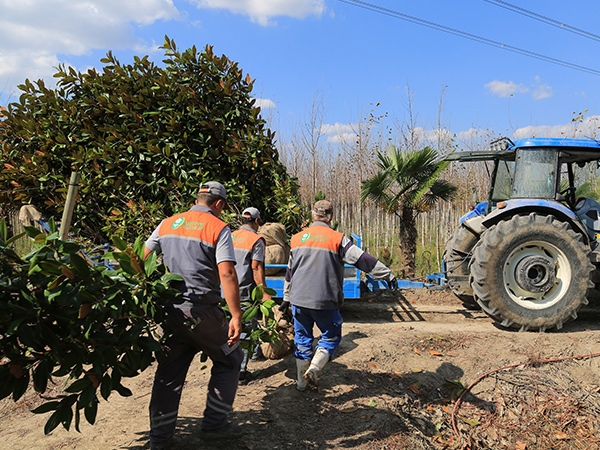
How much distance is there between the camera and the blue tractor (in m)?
5.82

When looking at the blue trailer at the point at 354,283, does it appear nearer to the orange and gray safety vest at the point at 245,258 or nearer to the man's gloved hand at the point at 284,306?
the man's gloved hand at the point at 284,306

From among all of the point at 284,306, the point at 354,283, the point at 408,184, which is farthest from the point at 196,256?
the point at 408,184

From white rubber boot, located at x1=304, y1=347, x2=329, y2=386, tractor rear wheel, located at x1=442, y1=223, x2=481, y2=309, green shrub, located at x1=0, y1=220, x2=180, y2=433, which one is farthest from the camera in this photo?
tractor rear wheel, located at x1=442, y1=223, x2=481, y2=309

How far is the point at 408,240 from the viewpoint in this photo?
9664 millimetres

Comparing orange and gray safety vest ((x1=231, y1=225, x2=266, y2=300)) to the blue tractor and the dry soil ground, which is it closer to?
the dry soil ground

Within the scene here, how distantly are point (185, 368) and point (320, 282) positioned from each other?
1376 mm

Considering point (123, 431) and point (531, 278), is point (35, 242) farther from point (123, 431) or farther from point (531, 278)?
point (531, 278)

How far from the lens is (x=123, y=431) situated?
355 centimetres

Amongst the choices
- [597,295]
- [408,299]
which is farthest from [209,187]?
[597,295]

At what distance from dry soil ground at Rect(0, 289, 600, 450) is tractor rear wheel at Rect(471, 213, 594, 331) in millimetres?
257

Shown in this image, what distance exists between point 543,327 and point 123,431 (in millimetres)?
5038

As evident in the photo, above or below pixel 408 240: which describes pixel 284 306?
below

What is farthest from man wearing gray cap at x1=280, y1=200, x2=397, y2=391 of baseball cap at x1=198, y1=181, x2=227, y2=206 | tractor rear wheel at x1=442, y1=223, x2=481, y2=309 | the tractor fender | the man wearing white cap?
tractor rear wheel at x1=442, y1=223, x2=481, y2=309

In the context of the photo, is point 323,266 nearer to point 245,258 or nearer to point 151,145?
point 245,258
